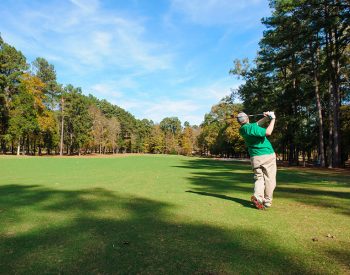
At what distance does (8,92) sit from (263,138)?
59895mm

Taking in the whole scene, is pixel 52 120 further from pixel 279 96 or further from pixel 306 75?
pixel 306 75

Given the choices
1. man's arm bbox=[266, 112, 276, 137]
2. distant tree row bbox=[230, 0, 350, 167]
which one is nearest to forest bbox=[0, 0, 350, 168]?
distant tree row bbox=[230, 0, 350, 167]

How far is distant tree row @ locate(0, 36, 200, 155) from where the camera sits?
5334 cm

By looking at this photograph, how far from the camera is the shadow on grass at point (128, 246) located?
3.32 m

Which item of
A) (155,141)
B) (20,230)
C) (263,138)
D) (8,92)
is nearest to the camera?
(20,230)

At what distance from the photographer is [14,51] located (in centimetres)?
5766

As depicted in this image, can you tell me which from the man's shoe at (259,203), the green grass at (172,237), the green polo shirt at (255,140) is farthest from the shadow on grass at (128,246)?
the green polo shirt at (255,140)

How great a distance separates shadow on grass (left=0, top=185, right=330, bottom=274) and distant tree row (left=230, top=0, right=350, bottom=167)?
20.9m

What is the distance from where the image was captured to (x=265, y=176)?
6.63 metres

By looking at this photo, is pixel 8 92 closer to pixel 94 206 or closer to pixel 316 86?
pixel 316 86

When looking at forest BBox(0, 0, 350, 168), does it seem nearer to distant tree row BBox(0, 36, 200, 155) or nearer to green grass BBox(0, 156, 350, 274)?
distant tree row BBox(0, 36, 200, 155)

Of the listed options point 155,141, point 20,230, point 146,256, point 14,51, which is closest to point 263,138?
point 146,256

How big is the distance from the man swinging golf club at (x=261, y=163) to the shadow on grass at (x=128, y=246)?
195 centimetres

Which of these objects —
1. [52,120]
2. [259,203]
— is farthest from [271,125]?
[52,120]
